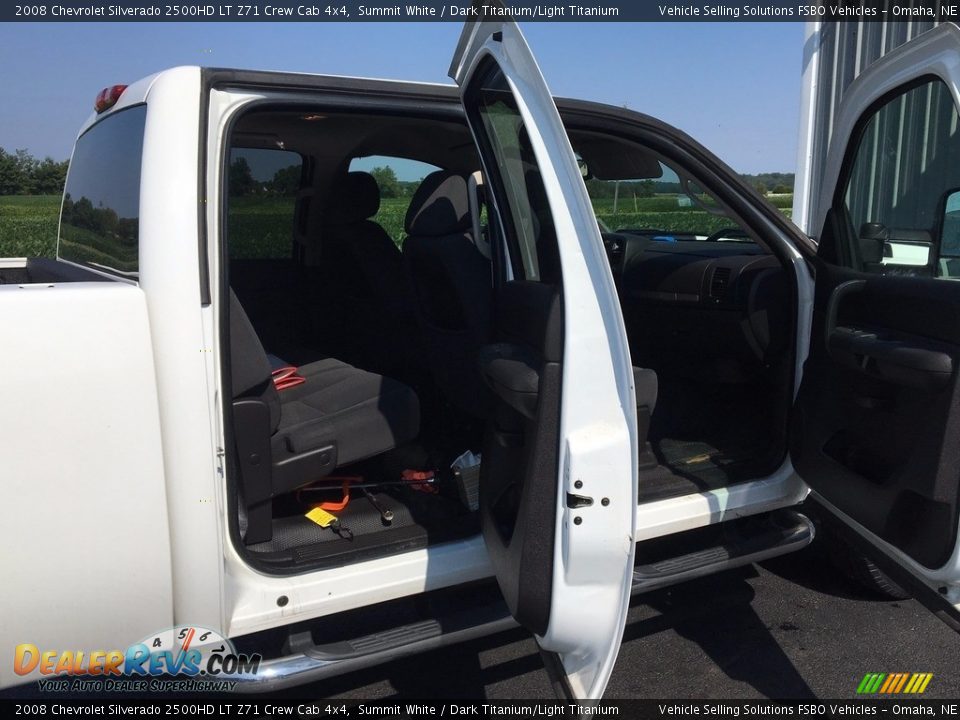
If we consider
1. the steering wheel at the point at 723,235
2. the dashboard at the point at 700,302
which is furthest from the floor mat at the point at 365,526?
the steering wheel at the point at 723,235

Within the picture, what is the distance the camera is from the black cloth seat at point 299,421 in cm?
212

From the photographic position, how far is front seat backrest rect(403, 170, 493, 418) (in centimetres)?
287

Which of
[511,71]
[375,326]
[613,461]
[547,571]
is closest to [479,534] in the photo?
[547,571]

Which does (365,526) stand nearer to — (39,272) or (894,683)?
(39,272)

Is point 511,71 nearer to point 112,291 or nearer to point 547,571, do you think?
point 112,291

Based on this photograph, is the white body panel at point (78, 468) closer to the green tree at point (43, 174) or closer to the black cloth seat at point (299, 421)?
the black cloth seat at point (299, 421)

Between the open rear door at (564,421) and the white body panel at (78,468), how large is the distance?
0.82 m

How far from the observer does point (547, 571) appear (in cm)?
179


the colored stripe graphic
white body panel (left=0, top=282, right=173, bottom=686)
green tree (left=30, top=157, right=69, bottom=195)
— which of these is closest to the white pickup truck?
white body panel (left=0, top=282, right=173, bottom=686)

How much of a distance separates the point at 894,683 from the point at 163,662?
2124 millimetres

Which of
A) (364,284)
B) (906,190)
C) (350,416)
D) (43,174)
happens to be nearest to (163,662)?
(350,416)

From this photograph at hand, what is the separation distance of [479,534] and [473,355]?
0.81m

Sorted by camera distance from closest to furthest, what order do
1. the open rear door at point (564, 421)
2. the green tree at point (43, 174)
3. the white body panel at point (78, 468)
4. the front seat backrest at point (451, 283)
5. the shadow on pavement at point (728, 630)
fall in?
the white body panel at point (78, 468), the open rear door at point (564, 421), the shadow on pavement at point (728, 630), the front seat backrest at point (451, 283), the green tree at point (43, 174)

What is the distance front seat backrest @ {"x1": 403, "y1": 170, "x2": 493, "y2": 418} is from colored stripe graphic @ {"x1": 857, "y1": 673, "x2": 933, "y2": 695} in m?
1.48
